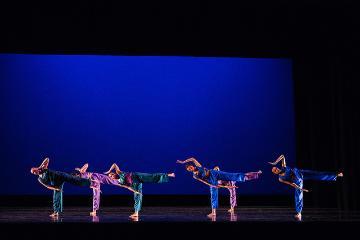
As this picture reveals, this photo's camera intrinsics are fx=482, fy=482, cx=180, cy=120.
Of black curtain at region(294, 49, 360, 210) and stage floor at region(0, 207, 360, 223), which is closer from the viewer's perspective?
stage floor at region(0, 207, 360, 223)

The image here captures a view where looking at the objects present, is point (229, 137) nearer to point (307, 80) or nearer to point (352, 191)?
point (307, 80)

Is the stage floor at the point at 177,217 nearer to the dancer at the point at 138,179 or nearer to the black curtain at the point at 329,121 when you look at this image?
the dancer at the point at 138,179

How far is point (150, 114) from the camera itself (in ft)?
36.4

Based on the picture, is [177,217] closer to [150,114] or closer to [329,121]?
[150,114]

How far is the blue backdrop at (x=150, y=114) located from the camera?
10781mm

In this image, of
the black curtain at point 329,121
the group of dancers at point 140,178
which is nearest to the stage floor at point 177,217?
the group of dancers at point 140,178

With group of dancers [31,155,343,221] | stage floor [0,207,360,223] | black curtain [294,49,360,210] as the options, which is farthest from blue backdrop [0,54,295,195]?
stage floor [0,207,360,223]

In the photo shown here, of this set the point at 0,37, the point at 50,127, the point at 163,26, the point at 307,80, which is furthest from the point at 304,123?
the point at 0,37

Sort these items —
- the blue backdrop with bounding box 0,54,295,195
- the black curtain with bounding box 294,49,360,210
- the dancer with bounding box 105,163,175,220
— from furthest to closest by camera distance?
1. the blue backdrop with bounding box 0,54,295,195
2. the black curtain with bounding box 294,49,360,210
3. the dancer with bounding box 105,163,175,220

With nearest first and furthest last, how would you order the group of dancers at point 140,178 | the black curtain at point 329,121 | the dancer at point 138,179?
the group of dancers at point 140,178 < the dancer at point 138,179 < the black curtain at point 329,121

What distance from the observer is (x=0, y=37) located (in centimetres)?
838

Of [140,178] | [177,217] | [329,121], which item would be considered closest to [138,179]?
[140,178]

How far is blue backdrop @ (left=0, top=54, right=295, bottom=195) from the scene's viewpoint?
424 inches

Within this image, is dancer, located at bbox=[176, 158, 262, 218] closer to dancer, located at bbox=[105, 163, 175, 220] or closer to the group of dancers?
the group of dancers
